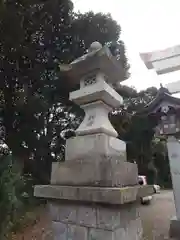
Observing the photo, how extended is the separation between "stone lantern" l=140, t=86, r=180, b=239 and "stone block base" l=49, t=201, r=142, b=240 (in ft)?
10.1

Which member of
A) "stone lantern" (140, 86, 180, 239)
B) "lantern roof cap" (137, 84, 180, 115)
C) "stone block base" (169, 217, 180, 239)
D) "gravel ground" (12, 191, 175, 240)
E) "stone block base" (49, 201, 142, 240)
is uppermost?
"lantern roof cap" (137, 84, 180, 115)

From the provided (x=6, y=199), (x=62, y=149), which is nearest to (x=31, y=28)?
(x=62, y=149)

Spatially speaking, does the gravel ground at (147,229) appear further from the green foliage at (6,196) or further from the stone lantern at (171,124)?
the green foliage at (6,196)

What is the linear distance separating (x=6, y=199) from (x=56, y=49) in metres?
5.80

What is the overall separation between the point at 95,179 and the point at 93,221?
370 millimetres

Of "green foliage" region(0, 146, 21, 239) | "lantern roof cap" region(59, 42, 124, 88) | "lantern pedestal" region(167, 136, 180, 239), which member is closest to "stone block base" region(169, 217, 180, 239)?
"lantern pedestal" region(167, 136, 180, 239)

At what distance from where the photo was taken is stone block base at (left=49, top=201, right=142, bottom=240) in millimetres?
1796

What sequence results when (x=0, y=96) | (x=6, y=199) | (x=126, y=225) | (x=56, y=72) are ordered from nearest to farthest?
(x=126, y=225)
(x=6, y=199)
(x=0, y=96)
(x=56, y=72)

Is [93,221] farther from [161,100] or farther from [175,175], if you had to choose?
[161,100]

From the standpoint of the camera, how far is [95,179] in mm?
1895

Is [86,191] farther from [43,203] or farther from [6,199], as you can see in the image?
[43,203]

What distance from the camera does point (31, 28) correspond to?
7.06 metres

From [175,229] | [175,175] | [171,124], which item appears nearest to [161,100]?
[171,124]

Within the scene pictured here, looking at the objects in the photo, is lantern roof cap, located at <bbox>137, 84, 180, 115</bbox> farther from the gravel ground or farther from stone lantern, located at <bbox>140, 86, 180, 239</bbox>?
the gravel ground
